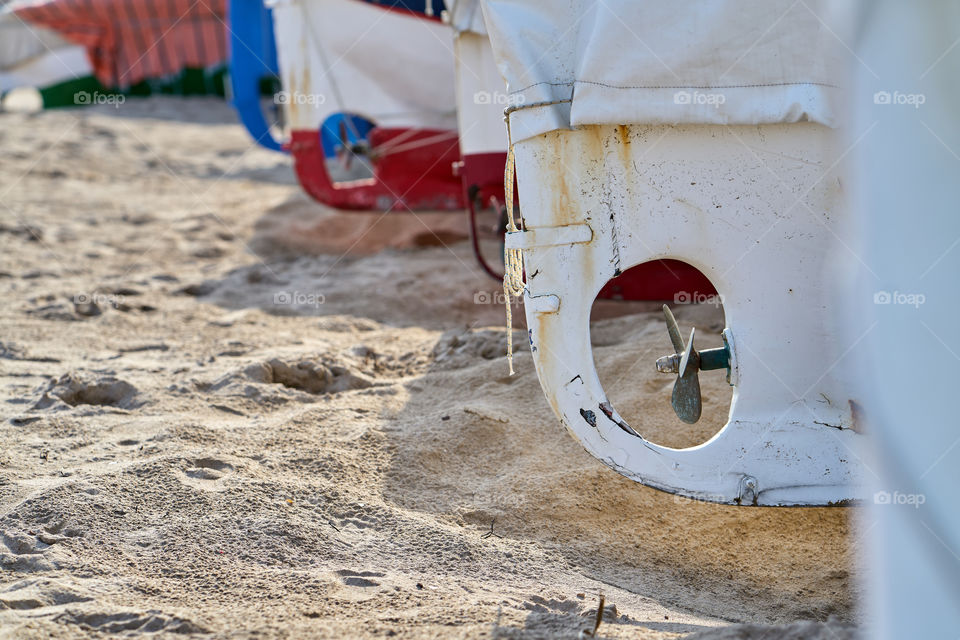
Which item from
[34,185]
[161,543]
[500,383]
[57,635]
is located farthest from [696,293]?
[34,185]

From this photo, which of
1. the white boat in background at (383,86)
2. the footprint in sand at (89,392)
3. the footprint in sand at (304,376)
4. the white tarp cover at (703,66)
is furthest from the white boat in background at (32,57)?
the white tarp cover at (703,66)

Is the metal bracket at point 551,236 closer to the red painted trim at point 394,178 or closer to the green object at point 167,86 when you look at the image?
the red painted trim at point 394,178

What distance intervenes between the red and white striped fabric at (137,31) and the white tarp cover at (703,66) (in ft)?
30.6

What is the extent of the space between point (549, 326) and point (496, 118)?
1625mm

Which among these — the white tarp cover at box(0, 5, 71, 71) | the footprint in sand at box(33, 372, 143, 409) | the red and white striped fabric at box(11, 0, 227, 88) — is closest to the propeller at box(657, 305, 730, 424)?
the footprint in sand at box(33, 372, 143, 409)

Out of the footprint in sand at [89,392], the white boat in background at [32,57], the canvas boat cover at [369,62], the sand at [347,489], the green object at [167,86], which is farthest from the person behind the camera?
the green object at [167,86]

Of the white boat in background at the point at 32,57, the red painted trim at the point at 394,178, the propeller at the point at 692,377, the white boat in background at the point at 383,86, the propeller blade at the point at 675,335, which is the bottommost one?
the propeller at the point at 692,377

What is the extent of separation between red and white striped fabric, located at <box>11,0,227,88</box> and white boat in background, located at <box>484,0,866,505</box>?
30.3 feet

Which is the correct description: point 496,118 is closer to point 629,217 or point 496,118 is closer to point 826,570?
point 629,217

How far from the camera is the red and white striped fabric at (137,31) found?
10500 mm

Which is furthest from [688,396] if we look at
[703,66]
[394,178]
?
[394,178]

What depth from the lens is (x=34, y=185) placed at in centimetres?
682

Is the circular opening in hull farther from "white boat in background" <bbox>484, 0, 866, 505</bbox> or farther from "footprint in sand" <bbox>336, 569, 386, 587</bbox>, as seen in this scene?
"footprint in sand" <bbox>336, 569, 386, 587</bbox>

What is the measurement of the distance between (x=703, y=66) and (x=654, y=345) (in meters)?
1.34
